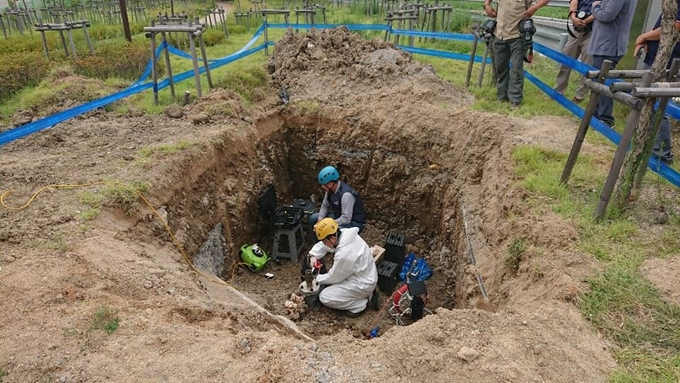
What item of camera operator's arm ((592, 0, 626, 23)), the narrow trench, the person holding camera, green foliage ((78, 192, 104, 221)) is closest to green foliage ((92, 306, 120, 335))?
green foliage ((78, 192, 104, 221))

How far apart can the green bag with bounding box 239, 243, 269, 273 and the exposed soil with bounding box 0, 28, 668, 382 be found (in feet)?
0.50

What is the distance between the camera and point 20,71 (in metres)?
9.09

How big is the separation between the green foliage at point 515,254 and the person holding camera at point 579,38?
140 inches

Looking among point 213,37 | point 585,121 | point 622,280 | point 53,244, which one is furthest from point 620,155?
point 213,37

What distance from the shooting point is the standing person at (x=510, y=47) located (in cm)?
666

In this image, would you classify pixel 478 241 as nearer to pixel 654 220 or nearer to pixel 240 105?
pixel 654 220

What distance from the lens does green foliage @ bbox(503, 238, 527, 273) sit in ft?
13.5

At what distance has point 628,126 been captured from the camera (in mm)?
3658

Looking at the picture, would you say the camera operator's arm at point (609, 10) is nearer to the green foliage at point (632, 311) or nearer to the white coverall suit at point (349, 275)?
the green foliage at point (632, 311)

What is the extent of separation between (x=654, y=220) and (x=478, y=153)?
253cm

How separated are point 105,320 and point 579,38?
7596 mm

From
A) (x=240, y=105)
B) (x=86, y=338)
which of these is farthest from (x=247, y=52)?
(x=86, y=338)

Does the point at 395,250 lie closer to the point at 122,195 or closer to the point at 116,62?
the point at 122,195

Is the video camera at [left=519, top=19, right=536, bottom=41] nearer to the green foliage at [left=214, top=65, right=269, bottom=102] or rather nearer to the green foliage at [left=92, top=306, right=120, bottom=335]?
the green foliage at [left=214, top=65, right=269, bottom=102]
